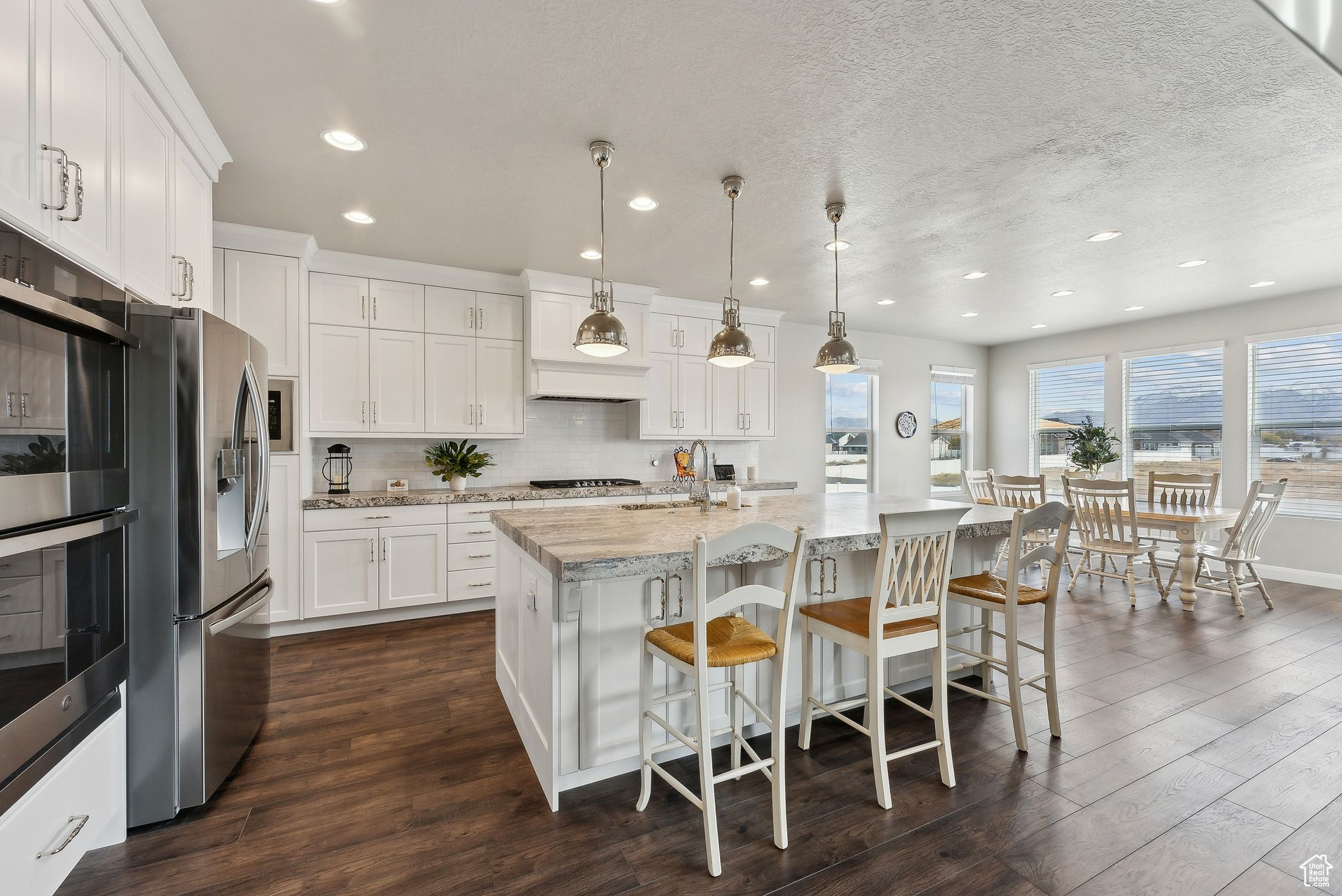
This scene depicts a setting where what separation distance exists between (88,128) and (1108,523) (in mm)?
6284

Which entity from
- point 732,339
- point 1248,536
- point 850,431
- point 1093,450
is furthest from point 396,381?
point 1093,450

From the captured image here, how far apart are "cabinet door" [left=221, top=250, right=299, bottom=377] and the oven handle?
7.33 ft

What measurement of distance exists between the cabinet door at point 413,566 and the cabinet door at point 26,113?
285 centimetres

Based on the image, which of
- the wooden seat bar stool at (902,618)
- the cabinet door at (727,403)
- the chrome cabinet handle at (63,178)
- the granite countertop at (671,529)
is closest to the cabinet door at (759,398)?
the cabinet door at (727,403)

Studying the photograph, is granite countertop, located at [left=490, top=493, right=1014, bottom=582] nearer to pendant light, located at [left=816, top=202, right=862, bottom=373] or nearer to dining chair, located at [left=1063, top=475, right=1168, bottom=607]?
pendant light, located at [left=816, top=202, right=862, bottom=373]

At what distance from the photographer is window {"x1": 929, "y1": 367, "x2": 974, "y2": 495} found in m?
7.43

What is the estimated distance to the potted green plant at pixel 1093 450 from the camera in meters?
6.11

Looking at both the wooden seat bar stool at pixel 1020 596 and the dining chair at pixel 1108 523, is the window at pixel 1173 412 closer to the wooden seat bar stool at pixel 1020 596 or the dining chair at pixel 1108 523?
the dining chair at pixel 1108 523

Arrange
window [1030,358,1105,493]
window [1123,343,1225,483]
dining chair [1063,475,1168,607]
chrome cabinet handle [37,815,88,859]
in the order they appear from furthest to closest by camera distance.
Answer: window [1030,358,1105,493], window [1123,343,1225,483], dining chair [1063,475,1168,607], chrome cabinet handle [37,815,88,859]

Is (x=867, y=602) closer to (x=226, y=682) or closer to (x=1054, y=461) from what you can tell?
(x=226, y=682)

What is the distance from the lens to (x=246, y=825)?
6.24 ft

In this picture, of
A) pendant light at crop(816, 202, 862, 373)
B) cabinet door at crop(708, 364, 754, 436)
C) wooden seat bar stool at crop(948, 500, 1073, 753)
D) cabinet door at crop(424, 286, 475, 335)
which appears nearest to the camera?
wooden seat bar stool at crop(948, 500, 1073, 753)

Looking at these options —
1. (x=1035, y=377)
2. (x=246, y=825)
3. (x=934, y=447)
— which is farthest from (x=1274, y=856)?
(x=1035, y=377)

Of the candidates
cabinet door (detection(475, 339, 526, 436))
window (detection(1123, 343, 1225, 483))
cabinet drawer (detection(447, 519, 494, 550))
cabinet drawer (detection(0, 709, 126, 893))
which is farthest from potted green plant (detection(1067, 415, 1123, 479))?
cabinet drawer (detection(0, 709, 126, 893))
